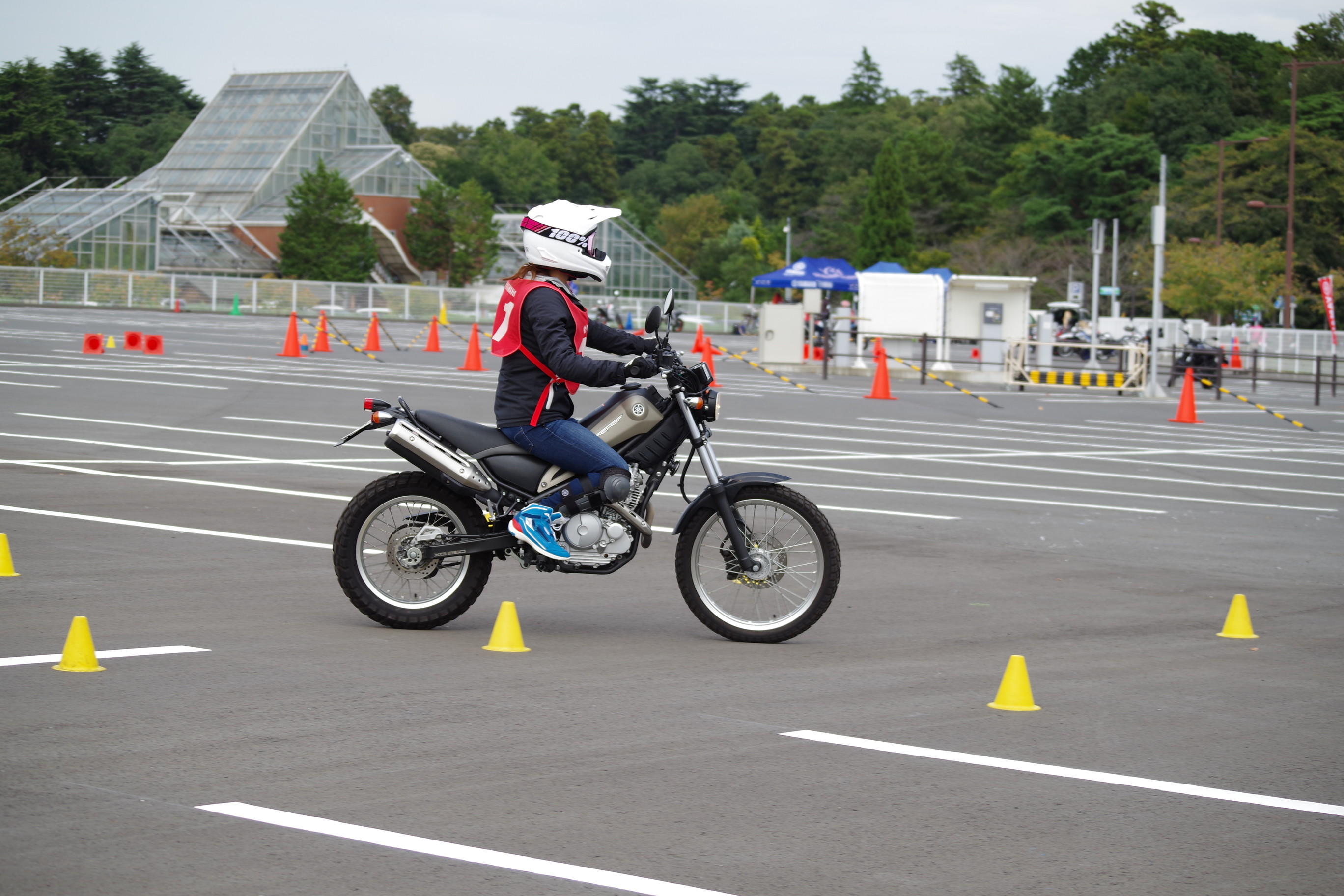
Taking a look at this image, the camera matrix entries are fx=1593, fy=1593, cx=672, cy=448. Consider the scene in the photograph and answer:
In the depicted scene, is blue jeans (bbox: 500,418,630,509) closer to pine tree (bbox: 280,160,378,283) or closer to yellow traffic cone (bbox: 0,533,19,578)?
yellow traffic cone (bbox: 0,533,19,578)

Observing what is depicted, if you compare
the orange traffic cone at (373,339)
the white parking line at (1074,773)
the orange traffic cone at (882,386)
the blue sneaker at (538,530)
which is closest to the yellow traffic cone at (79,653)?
the blue sneaker at (538,530)

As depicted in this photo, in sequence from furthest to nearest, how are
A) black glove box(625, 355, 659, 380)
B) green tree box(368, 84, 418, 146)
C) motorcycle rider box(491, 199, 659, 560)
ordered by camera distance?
green tree box(368, 84, 418, 146) < motorcycle rider box(491, 199, 659, 560) < black glove box(625, 355, 659, 380)

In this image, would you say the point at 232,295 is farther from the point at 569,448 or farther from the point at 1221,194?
the point at 569,448

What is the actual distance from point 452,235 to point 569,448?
269 ft

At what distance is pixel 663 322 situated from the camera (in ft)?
26.0

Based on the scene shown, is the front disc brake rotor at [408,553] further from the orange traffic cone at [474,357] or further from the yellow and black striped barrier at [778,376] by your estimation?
the orange traffic cone at [474,357]

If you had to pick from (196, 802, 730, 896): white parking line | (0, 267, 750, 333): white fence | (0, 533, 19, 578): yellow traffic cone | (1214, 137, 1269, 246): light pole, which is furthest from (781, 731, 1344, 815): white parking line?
(1214, 137, 1269, 246): light pole

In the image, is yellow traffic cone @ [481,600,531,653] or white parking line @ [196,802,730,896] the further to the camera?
yellow traffic cone @ [481,600,531,653]

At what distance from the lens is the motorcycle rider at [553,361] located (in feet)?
25.3

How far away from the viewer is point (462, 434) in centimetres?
789

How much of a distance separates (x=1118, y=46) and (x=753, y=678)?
13204cm

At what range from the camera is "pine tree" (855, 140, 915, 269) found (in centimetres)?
10069

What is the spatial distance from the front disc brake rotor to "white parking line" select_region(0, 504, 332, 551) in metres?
2.43

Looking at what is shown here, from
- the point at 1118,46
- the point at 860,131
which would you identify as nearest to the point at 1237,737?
the point at 860,131
